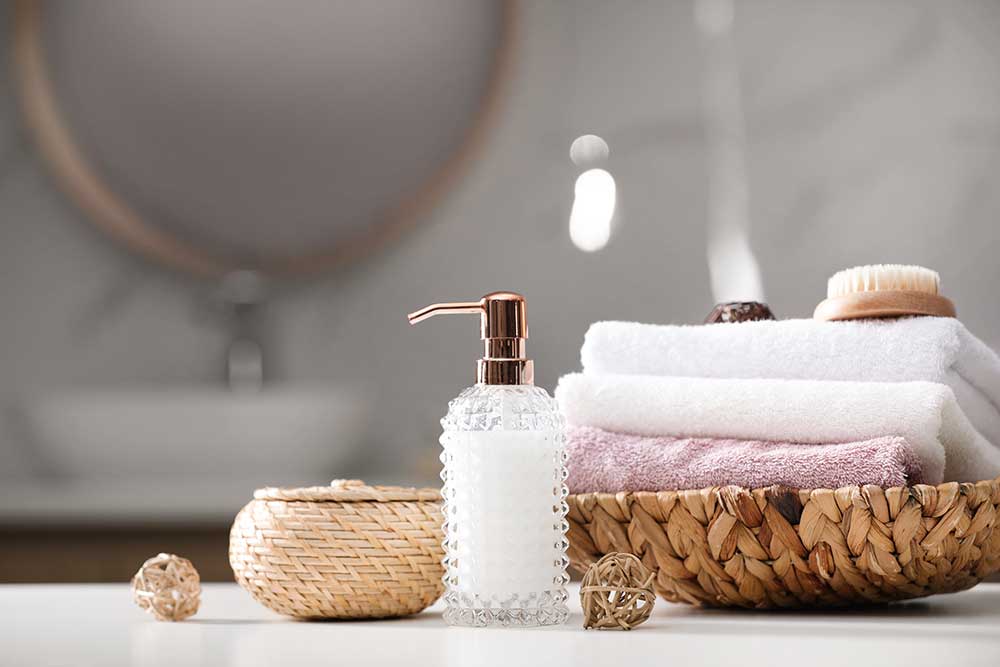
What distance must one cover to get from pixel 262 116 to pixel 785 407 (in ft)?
4.39

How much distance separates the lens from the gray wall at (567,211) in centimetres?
160

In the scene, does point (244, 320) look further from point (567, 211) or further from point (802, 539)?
point (802, 539)

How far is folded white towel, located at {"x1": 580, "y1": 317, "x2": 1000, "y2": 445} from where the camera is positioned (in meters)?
0.66

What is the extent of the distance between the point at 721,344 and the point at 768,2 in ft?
3.79

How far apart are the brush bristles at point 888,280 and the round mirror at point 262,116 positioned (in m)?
1.11

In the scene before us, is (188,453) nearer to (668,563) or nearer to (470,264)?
(470,264)

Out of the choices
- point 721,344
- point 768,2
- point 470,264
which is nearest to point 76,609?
point 721,344

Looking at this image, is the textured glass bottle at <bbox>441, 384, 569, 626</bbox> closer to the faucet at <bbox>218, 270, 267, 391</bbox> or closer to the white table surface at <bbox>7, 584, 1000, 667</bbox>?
the white table surface at <bbox>7, 584, 1000, 667</bbox>

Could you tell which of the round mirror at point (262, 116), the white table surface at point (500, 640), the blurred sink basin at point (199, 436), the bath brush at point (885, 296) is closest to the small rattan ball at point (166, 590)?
the white table surface at point (500, 640)

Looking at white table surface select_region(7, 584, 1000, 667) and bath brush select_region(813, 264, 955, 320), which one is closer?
white table surface select_region(7, 584, 1000, 667)

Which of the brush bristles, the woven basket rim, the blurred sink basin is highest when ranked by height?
the blurred sink basin

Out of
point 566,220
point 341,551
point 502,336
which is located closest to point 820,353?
point 502,336

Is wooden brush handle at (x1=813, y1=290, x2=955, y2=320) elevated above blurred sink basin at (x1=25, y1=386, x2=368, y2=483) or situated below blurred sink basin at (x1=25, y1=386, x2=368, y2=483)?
below

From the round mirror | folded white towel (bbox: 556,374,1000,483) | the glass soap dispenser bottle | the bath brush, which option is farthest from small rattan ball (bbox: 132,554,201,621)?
the round mirror
